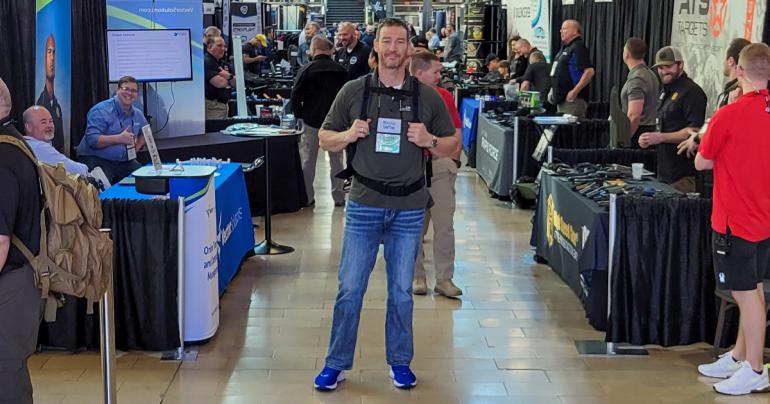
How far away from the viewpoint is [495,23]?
19250 millimetres

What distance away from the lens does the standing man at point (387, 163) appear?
4051 mm

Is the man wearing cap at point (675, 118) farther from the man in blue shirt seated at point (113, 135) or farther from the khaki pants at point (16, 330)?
the khaki pants at point (16, 330)

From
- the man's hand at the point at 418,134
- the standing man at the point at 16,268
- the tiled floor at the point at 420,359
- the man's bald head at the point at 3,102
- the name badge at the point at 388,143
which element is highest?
the man's bald head at the point at 3,102

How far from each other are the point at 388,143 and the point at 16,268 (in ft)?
5.20

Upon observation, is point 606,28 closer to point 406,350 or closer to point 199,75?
point 199,75

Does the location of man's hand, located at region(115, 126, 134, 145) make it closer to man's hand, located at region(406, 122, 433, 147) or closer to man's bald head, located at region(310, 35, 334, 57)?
man's bald head, located at region(310, 35, 334, 57)

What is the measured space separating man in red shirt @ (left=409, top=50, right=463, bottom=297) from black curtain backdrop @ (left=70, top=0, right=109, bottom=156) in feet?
9.47

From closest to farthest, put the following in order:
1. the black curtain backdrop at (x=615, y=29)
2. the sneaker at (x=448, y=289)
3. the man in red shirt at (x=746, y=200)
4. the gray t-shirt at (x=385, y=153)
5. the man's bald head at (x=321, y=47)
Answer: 1. the gray t-shirt at (x=385, y=153)
2. the man in red shirt at (x=746, y=200)
3. the sneaker at (x=448, y=289)
4. the man's bald head at (x=321, y=47)
5. the black curtain backdrop at (x=615, y=29)

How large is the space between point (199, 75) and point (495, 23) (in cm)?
1205

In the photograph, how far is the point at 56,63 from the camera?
6.41 meters

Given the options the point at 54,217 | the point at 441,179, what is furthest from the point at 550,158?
the point at 54,217

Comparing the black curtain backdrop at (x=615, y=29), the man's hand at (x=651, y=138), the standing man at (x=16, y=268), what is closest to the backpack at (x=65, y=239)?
the standing man at (x=16, y=268)

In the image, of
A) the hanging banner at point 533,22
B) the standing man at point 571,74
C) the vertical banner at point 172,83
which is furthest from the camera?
the hanging banner at point 533,22

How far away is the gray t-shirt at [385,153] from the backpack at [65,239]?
47.1 inches
